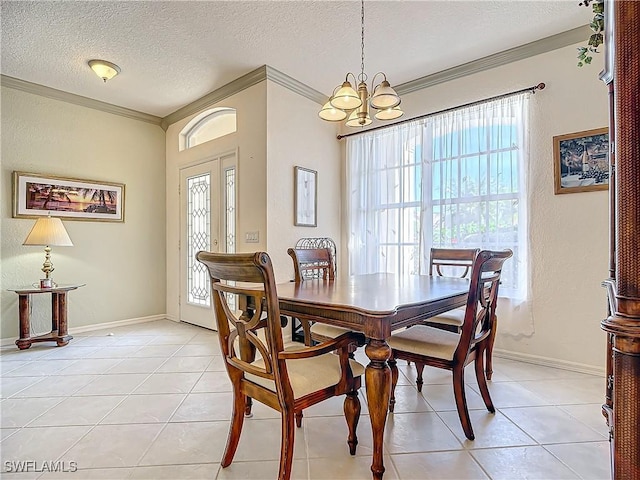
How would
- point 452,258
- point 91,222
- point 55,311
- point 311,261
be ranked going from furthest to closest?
point 91,222 < point 55,311 < point 452,258 < point 311,261

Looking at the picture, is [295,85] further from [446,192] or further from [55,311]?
[55,311]

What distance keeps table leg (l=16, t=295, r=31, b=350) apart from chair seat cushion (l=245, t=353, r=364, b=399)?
9.91 feet

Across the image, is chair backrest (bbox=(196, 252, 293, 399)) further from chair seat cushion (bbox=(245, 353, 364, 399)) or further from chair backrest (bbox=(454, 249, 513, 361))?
chair backrest (bbox=(454, 249, 513, 361))

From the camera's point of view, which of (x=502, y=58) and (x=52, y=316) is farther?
(x=52, y=316)

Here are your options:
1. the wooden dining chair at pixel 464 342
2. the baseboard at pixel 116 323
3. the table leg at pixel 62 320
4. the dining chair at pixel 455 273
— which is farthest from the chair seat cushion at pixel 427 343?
the baseboard at pixel 116 323

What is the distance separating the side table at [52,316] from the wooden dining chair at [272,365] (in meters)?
2.84

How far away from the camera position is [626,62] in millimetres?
665

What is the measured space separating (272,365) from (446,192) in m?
2.64

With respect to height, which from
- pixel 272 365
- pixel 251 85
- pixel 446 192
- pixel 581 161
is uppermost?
pixel 251 85

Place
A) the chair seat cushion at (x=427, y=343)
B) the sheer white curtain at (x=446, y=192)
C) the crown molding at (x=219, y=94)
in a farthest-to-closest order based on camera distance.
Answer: the crown molding at (x=219, y=94) < the sheer white curtain at (x=446, y=192) < the chair seat cushion at (x=427, y=343)

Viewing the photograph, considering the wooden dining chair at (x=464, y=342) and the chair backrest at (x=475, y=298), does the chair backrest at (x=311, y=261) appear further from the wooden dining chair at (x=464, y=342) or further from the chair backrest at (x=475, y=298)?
the chair backrest at (x=475, y=298)

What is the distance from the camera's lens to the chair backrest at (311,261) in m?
2.47

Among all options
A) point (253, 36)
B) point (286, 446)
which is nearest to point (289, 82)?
point (253, 36)

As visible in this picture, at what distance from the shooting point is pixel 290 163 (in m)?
A: 3.59
